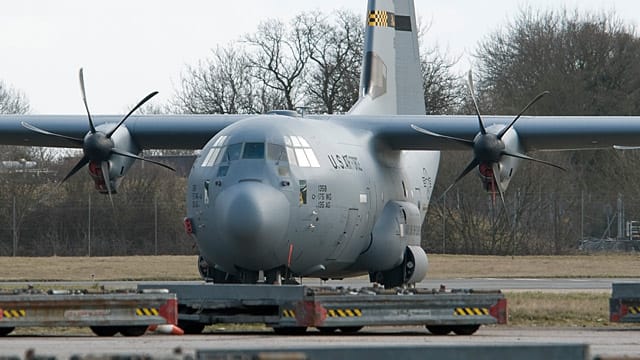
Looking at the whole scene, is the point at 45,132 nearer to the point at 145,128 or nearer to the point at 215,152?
the point at 145,128

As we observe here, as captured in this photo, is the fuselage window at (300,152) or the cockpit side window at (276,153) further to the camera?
the fuselage window at (300,152)

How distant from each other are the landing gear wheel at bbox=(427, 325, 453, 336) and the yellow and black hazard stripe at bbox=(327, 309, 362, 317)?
1485 mm

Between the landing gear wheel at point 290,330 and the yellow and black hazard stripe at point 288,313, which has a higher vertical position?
the yellow and black hazard stripe at point 288,313

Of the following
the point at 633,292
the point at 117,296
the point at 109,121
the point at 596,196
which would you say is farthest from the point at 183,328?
the point at 596,196

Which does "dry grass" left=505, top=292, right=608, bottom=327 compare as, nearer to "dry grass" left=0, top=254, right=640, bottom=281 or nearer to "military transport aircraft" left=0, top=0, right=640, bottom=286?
"military transport aircraft" left=0, top=0, right=640, bottom=286

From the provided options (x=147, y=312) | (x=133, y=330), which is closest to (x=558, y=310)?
(x=133, y=330)

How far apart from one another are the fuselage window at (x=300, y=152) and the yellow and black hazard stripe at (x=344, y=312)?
3880 mm

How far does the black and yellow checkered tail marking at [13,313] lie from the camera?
52.3ft

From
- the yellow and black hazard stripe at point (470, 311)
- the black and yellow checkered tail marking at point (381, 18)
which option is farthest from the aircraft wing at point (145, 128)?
the yellow and black hazard stripe at point (470, 311)

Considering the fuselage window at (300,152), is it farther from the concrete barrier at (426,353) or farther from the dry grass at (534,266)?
the dry grass at (534,266)

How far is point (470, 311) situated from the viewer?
16703 mm

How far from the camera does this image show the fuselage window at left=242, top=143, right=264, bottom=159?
19078 millimetres

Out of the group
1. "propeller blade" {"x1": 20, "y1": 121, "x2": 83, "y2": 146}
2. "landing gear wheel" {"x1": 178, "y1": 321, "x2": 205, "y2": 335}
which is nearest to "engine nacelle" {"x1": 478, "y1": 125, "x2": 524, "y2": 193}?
"landing gear wheel" {"x1": 178, "y1": 321, "x2": 205, "y2": 335}

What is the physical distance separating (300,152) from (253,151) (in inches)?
37.0
